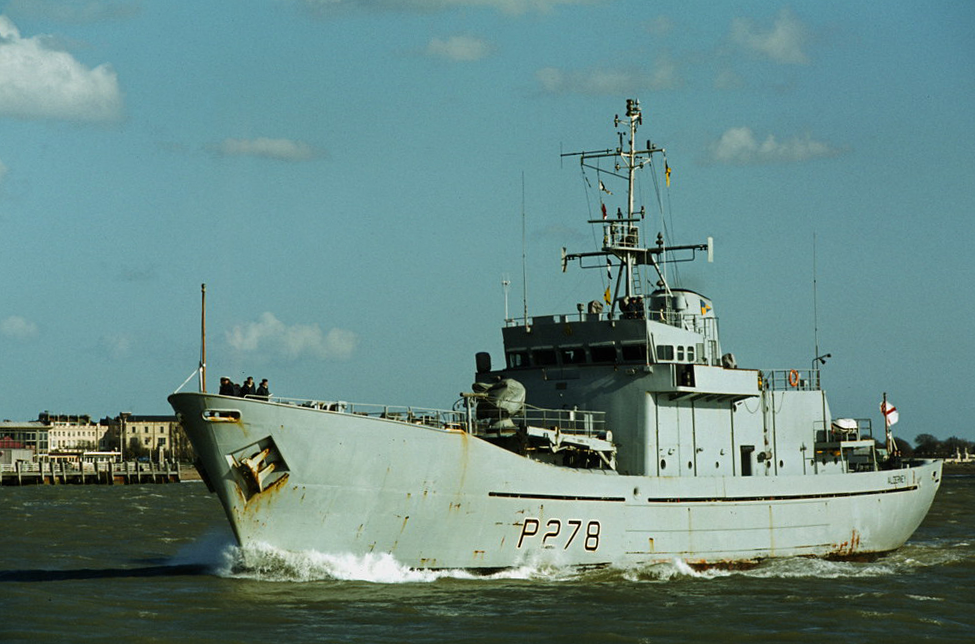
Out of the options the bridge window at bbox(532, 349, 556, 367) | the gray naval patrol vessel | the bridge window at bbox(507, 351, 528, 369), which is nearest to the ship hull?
the gray naval patrol vessel

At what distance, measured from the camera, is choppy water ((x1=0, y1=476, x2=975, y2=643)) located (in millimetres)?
17953

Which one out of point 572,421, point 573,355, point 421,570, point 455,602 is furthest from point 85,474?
point 455,602

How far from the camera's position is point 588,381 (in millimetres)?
25875

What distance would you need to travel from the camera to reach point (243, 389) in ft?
70.7

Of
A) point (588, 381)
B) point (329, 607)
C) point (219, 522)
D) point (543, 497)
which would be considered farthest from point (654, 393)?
point (219, 522)

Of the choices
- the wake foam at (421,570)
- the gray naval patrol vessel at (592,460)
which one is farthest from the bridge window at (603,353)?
the wake foam at (421,570)

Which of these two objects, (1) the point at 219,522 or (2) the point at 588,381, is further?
(1) the point at 219,522

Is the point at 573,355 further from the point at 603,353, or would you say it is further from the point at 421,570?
the point at 421,570

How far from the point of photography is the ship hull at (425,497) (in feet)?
67.2

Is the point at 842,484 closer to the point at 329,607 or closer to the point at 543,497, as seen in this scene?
the point at 543,497

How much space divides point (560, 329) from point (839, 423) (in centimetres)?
850

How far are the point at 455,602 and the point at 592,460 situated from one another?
6.00 m

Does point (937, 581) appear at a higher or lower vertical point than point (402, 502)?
lower

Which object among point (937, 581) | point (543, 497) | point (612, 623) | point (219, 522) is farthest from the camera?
point (219, 522)
